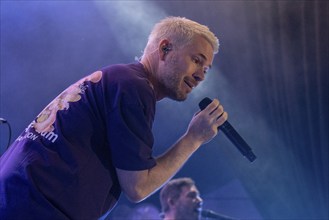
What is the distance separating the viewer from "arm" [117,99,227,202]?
1120mm

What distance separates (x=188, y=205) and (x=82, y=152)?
9.60 feet

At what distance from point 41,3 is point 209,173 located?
4917mm

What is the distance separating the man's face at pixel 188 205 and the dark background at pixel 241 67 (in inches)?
53.7

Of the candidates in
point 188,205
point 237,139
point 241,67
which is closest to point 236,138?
point 237,139

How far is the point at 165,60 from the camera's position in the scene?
1.38 metres

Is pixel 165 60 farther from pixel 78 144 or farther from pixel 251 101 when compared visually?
pixel 251 101

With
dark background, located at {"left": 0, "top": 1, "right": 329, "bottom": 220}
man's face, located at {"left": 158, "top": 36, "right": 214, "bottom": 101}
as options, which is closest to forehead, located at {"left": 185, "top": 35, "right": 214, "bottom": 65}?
man's face, located at {"left": 158, "top": 36, "right": 214, "bottom": 101}

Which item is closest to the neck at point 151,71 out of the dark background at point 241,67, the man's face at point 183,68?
the man's face at point 183,68

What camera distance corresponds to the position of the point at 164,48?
1.41m

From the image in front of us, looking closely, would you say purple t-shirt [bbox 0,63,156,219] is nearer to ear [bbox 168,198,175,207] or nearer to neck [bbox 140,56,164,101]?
neck [bbox 140,56,164,101]

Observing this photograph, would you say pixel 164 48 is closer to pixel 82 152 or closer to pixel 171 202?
pixel 82 152

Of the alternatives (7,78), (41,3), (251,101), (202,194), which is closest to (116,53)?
(41,3)

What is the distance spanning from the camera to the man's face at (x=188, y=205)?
3.79 m

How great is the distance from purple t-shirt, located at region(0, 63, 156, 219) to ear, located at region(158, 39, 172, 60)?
0.20m
